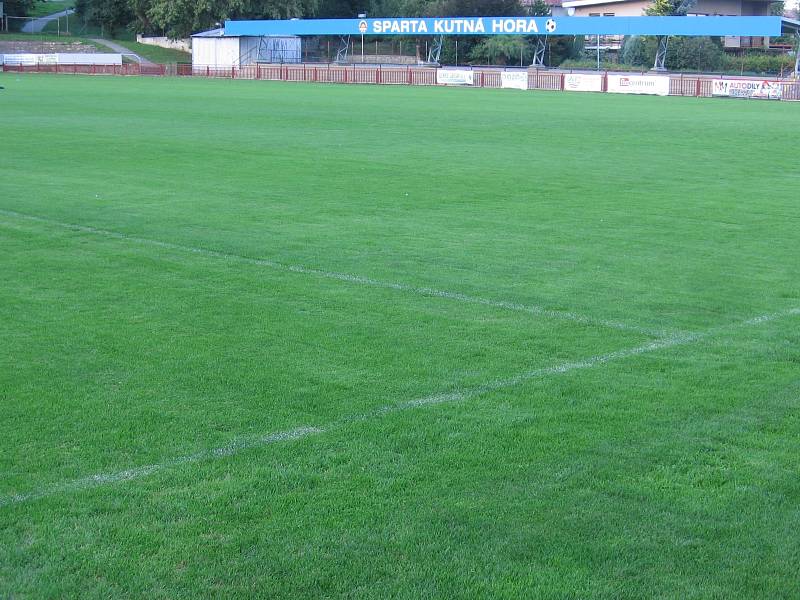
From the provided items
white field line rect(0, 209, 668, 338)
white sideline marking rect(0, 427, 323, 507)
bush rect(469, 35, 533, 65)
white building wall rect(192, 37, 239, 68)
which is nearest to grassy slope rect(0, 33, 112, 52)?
white building wall rect(192, 37, 239, 68)

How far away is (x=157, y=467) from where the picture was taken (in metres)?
5.75

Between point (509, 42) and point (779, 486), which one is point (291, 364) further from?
point (509, 42)

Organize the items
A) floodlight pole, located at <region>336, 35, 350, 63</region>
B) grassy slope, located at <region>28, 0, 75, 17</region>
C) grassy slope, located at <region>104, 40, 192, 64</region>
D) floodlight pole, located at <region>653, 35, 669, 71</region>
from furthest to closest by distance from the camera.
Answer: grassy slope, located at <region>28, 0, 75, 17</region> < grassy slope, located at <region>104, 40, 192, 64</region> < floodlight pole, located at <region>336, 35, 350, 63</region> < floodlight pole, located at <region>653, 35, 669, 71</region>

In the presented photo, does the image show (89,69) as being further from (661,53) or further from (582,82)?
(661,53)

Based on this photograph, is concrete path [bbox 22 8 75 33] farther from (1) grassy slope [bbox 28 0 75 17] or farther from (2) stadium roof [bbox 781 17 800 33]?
(2) stadium roof [bbox 781 17 800 33]

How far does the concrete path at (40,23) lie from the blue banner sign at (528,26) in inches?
1339

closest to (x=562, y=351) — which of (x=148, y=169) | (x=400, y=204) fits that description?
(x=400, y=204)

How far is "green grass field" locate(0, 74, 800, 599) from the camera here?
479cm

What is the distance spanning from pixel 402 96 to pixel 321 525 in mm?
46478

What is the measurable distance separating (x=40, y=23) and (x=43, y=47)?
701 inches

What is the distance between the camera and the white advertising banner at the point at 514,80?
6156 centimetres

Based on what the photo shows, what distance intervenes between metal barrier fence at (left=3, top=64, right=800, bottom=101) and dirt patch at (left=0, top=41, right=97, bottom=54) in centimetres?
1026

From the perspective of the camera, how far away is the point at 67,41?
309 ft

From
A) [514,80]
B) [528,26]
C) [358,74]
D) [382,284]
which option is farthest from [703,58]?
[382,284]
